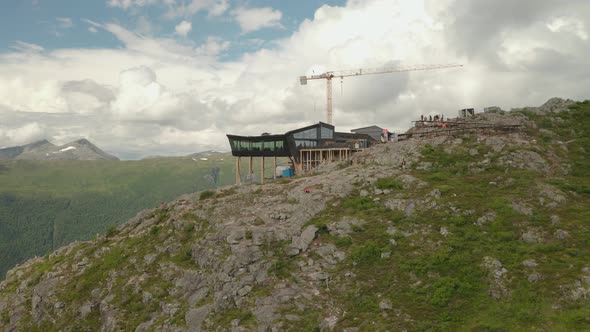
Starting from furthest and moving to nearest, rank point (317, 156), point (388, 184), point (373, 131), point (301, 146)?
point (373, 131), point (317, 156), point (301, 146), point (388, 184)

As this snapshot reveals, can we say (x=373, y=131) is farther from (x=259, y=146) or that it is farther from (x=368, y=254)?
(x=368, y=254)

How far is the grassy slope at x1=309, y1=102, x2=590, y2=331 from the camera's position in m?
25.0

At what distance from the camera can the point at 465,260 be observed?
30.1 metres

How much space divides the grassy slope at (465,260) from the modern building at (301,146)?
39.0 metres

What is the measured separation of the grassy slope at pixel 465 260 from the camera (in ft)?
82.0

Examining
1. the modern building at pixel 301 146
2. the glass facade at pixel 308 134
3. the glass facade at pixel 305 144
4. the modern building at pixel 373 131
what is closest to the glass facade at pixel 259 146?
the modern building at pixel 301 146

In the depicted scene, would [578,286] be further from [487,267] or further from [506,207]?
[506,207]

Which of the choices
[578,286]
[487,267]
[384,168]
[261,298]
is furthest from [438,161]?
[261,298]

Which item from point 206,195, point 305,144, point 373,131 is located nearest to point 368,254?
point 206,195

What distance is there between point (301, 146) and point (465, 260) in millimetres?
55776

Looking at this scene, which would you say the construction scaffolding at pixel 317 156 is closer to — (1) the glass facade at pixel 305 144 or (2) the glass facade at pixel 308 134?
(1) the glass facade at pixel 305 144

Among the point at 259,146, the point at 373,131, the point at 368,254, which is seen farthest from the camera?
the point at 373,131

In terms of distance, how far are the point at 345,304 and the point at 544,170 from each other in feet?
100

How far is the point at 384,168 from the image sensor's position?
5031 cm
